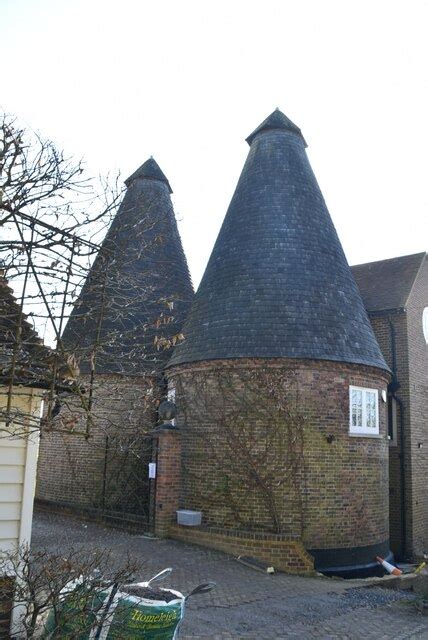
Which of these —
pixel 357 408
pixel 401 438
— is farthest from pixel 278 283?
pixel 401 438

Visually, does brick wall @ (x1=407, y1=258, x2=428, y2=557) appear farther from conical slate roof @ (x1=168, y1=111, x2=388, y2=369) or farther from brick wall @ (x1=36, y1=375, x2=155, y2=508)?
brick wall @ (x1=36, y1=375, x2=155, y2=508)

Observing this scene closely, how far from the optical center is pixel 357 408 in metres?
13.7

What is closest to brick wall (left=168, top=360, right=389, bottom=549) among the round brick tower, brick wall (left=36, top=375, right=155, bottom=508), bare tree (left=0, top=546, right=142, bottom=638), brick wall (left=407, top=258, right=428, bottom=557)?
the round brick tower

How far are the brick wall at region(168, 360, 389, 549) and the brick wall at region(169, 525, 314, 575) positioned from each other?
88 cm

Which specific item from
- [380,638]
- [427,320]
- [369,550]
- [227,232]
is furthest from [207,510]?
[427,320]

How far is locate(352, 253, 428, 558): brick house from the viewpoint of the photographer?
56.4 ft

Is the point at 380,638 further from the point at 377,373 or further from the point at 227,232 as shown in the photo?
the point at 227,232

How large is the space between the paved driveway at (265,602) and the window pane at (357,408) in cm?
350

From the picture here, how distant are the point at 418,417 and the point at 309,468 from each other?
22.4 feet

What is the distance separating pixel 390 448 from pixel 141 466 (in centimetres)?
736

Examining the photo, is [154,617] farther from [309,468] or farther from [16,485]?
[309,468]

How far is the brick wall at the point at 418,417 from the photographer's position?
17312 millimetres

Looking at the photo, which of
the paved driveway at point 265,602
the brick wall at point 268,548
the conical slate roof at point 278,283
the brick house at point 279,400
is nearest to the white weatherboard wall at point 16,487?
the paved driveway at point 265,602

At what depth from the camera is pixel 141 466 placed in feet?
55.0
